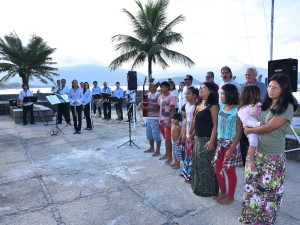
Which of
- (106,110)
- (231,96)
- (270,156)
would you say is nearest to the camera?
(270,156)

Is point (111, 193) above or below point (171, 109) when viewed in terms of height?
below

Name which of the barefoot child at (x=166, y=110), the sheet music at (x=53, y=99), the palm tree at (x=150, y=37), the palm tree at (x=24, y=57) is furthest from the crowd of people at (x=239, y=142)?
the palm tree at (x=24, y=57)

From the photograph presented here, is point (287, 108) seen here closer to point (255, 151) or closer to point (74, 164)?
point (255, 151)

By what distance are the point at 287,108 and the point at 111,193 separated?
2710mm

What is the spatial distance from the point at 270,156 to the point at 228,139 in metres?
0.62

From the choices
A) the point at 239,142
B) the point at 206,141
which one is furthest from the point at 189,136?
the point at 239,142

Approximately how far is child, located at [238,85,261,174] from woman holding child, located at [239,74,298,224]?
52 millimetres

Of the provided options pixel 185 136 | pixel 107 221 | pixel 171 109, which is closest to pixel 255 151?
pixel 185 136

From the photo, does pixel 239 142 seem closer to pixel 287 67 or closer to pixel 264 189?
pixel 264 189

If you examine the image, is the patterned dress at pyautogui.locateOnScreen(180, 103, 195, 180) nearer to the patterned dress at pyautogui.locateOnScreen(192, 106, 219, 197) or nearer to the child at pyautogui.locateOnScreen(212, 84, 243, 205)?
the patterned dress at pyautogui.locateOnScreen(192, 106, 219, 197)

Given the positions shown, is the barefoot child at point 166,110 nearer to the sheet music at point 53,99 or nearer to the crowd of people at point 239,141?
the crowd of people at point 239,141

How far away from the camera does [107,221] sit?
2.89 metres

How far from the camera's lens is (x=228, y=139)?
10.1ft

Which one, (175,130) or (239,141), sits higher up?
(239,141)
